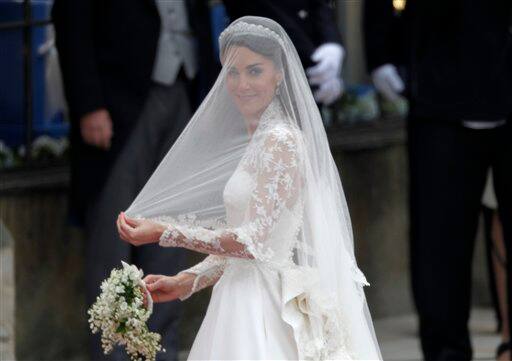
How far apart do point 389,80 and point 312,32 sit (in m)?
0.43

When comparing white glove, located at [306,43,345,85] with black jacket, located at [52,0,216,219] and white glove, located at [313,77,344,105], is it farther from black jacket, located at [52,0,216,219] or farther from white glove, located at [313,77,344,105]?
black jacket, located at [52,0,216,219]

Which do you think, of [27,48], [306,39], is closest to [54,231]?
[27,48]

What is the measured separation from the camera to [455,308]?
6.68 m

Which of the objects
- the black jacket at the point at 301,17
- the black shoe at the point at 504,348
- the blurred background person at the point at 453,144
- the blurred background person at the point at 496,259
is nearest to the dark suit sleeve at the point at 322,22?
the black jacket at the point at 301,17

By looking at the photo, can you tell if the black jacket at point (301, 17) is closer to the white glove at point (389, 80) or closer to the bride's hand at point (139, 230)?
the white glove at point (389, 80)

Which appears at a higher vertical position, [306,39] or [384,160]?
[306,39]

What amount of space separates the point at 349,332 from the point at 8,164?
2818 millimetres

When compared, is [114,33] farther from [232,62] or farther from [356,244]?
[356,244]

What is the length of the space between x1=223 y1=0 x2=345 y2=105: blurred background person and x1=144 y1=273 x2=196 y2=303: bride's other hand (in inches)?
74.6

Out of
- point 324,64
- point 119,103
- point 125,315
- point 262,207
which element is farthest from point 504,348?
point 125,315

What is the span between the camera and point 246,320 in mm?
4770

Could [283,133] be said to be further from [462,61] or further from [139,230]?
[462,61]

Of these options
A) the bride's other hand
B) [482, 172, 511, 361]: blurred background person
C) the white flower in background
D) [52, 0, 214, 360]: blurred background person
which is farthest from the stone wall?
the bride's other hand

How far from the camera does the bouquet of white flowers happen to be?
4711 mm
